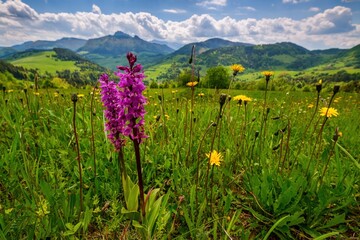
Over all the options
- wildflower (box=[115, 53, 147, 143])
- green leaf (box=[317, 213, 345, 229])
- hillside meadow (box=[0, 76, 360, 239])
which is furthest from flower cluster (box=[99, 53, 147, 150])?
green leaf (box=[317, 213, 345, 229])

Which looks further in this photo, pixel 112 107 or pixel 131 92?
pixel 112 107

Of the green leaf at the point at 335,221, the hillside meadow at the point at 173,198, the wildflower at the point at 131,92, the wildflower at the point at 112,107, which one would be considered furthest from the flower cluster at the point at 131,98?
the green leaf at the point at 335,221

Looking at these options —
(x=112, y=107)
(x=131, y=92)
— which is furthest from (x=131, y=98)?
(x=112, y=107)

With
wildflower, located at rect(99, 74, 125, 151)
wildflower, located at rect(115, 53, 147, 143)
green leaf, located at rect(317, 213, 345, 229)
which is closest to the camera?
wildflower, located at rect(115, 53, 147, 143)

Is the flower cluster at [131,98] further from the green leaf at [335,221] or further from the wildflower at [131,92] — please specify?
the green leaf at [335,221]

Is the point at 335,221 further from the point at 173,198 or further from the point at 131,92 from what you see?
the point at 131,92

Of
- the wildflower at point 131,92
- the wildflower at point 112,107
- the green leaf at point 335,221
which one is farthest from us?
the green leaf at point 335,221

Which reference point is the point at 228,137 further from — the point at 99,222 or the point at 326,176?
the point at 99,222

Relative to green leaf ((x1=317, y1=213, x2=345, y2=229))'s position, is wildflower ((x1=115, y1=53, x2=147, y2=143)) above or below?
above

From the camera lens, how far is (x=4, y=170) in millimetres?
2885

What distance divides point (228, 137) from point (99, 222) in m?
2.50

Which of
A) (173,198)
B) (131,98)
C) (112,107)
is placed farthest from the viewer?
(173,198)

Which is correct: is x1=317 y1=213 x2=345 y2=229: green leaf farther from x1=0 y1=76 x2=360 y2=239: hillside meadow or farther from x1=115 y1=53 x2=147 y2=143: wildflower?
x1=115 y1=53 x2=147 y2=143: wildflower

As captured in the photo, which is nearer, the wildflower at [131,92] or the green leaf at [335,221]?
the wildflower at [131,92]
